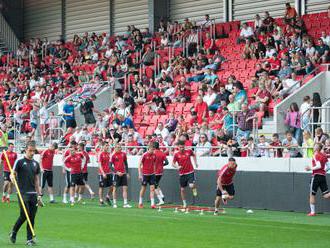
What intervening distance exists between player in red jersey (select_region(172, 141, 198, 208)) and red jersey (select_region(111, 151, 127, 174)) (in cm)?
205

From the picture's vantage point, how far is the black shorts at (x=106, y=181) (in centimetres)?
2790

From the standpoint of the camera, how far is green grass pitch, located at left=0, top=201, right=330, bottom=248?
682 inches

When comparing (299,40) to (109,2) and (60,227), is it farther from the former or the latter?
(109,2)

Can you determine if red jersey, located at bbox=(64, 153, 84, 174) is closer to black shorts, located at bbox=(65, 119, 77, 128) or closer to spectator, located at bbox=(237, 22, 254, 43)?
black shorts, located at bbox=(65, 119, 77, 128)

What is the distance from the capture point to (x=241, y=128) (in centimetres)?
2769

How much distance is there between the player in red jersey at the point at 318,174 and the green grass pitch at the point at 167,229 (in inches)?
24.1

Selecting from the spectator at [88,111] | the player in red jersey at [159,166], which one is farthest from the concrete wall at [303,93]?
the spectator at [88,111]

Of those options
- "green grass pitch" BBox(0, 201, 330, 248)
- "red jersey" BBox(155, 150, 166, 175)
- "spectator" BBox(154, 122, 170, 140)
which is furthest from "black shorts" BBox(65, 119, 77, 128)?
"green grass pitch" BBox(0, 201, 330, 248)

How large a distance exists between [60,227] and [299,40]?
14.4 metres

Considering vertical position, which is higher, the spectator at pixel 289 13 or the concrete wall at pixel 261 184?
the spectator at pixel 289 13

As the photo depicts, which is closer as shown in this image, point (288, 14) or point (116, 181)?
point (116, 181)

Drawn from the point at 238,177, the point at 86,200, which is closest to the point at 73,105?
the point at 86,200

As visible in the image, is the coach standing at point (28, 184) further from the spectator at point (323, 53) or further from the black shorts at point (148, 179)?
the spectator at point (323, 53)

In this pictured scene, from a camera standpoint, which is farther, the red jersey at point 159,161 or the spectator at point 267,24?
the spectator at point 267,24
